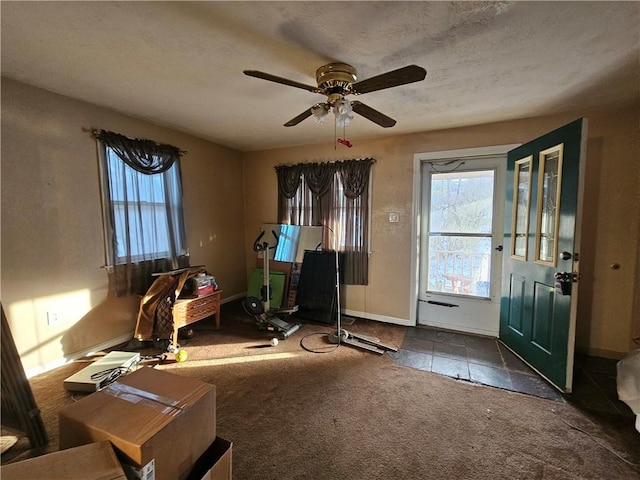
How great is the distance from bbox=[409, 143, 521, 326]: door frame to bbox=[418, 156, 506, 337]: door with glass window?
7cm

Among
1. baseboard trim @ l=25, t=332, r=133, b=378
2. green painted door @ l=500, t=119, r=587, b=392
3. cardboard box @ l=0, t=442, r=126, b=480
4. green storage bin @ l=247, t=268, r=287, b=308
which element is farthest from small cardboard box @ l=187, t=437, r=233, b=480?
green storage bin @ l=247, t=268, r=287, b=308

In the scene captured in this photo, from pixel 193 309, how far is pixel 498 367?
3.06 metres

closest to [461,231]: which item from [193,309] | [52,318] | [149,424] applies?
[193,309]

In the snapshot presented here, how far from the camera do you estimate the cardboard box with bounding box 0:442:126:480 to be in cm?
79

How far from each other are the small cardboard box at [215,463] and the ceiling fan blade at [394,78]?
191 centimetres

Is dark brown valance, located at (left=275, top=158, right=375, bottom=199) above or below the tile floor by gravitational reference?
above

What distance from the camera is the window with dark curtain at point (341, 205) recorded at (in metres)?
3.58

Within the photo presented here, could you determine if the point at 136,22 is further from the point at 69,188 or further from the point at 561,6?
the point at 561,6

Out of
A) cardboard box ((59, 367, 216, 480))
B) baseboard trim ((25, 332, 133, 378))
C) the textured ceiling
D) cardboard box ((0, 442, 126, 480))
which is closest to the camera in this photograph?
cardboard box ((0, 442, 126, 480))

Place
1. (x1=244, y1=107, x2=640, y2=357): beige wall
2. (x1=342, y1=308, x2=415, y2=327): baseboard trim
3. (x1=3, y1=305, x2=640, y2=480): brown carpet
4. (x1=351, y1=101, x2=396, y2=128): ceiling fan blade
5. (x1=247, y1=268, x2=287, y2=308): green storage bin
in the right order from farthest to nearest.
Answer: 1. (x1=247, y1=268, x2=287, y2=308): green storage bin
2. (x1=342, y1=308, x2=415, y2=327): baseboard trim
3. (x1=244, y1=107, x2=640, y2=357): beige wall
4. (x1=351, y1=101, x2=396, y2=128): ceiling fan blade
5. (x1=3, y1=305, x2=640, y2=480): brown carpet

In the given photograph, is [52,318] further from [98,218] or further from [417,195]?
[417,195]

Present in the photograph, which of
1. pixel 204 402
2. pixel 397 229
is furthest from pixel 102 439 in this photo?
pixel 397 229

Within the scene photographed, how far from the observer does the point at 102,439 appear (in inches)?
36.6

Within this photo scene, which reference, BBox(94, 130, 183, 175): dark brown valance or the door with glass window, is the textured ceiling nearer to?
BBox(94, 130, 183, 175): dark brown valance
